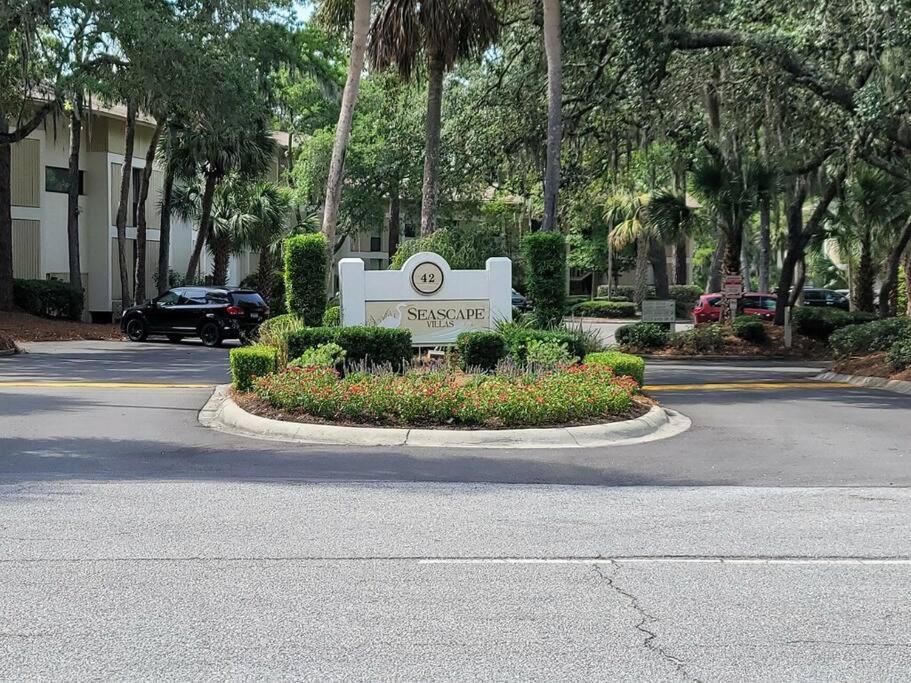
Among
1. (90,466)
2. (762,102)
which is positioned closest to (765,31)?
(762,102)

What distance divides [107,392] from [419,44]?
420 inches

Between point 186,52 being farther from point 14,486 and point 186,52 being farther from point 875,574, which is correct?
point 875,574

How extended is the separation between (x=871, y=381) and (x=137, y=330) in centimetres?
2073

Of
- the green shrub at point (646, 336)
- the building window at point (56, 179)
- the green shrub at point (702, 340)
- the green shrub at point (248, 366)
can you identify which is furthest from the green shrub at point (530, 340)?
the building window at point (56, 179)

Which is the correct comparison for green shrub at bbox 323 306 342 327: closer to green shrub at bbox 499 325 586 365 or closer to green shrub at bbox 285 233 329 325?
green shrub at bbox 285 233 329 325

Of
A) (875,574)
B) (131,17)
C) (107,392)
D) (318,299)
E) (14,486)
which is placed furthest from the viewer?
(131,17)

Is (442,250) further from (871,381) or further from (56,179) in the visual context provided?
(56,179)

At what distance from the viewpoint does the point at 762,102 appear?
80.9 feet

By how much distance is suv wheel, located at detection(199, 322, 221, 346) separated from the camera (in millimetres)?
30766

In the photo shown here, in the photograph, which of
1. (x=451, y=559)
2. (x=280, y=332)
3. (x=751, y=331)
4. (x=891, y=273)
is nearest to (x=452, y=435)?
(x=451, y=559)

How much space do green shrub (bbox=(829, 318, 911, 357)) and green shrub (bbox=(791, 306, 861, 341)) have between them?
23.2ft

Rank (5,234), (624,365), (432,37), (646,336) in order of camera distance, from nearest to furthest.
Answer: (624,365), (432,37), (646,336), (5,234)

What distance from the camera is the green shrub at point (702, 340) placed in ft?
96.1

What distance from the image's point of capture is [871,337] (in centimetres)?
2288
